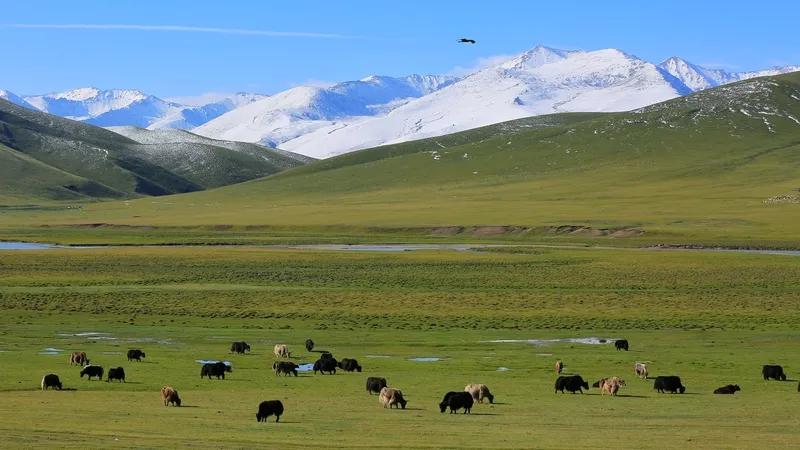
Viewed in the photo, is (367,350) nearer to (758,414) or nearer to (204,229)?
(758,414)

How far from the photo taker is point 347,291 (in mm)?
72062

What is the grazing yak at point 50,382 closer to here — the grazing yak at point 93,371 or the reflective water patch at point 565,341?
the grazing yak at point 93,371

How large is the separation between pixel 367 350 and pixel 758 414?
19997 mm

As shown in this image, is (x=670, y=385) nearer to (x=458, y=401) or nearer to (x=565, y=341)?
(x=458, y=401)

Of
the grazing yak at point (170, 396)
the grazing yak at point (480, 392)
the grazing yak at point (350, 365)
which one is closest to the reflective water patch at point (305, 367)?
the grazing yak at point (350, 365)

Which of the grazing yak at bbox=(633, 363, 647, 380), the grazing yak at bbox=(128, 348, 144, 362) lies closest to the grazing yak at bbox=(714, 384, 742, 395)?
the grazing yak at bbox=(633, 363, 647, 380)

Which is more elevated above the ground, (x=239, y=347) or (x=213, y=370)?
(x=239, y=347)

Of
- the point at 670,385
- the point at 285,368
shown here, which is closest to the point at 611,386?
the point at 670,385

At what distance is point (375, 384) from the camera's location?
34906mm

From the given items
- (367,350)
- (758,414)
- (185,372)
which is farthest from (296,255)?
(758,414)

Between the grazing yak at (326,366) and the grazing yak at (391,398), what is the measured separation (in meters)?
8.18

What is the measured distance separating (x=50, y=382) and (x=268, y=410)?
895cm

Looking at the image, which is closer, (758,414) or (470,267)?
(758,414)

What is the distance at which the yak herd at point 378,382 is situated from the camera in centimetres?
3125
